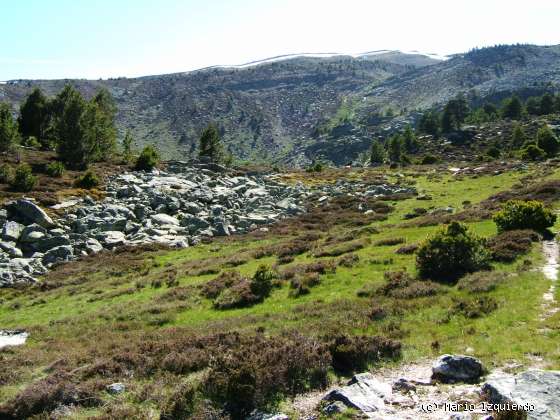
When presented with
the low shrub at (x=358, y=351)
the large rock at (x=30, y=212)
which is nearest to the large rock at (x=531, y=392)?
the low shrub at (x=358, y=351)

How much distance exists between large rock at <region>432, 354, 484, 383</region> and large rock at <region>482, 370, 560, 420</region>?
76 cm

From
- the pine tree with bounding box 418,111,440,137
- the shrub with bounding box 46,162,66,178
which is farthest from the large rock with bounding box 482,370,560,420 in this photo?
the pine tree with bounding box 418,111,440,137

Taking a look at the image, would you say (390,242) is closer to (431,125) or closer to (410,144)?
(410,144)

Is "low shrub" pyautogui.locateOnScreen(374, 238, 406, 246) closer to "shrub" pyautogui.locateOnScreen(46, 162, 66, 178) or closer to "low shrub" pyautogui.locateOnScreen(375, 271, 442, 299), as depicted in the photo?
"low shrub" pyautogui.locateOnScreen(375, 271, 442, 299)

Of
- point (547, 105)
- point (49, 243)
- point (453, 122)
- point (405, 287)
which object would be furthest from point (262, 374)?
point (547, 105)

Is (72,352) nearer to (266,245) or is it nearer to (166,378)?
(166,378)

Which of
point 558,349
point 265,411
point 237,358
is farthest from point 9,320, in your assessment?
point 558,349

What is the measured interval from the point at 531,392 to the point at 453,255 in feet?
39.7

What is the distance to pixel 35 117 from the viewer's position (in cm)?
8162

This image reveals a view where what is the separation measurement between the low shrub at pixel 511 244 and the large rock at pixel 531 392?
12505 millimetres

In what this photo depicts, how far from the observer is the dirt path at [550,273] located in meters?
14.9

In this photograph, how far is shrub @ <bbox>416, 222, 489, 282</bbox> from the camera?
20688 millimetres

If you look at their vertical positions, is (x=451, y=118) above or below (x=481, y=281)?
above

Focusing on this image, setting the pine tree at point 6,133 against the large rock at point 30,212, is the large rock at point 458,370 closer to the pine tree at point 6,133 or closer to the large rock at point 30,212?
the large rock at point 30,212
